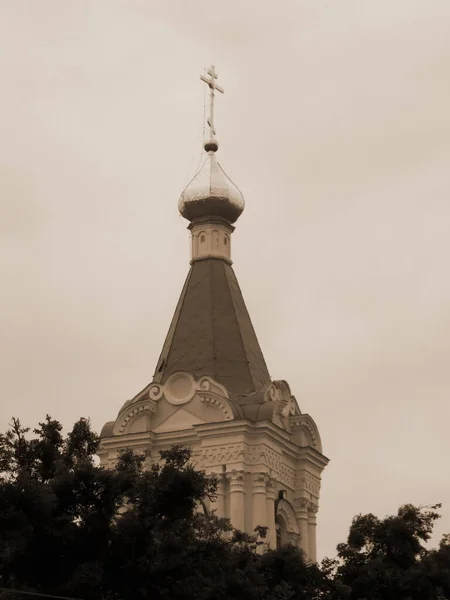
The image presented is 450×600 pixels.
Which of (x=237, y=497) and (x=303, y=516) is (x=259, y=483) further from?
(x=303, y=516)

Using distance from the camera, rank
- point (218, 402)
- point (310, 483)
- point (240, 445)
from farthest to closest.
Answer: point (310, 483), point (218, 402), point (240, 445)

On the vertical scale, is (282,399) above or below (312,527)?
above

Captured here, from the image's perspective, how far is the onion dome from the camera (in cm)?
3991

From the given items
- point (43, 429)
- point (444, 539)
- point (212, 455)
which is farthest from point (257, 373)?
point (43, 429)

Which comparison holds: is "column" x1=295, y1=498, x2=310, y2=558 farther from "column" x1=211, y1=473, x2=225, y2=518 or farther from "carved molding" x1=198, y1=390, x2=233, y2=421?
"carved molding" x1=198, y1=390, x2=233, y2=421

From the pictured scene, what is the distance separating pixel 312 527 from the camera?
37.2 metres

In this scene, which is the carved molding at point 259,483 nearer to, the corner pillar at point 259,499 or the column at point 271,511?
the corner pillar at point 259,499

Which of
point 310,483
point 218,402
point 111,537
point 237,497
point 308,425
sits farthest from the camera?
point 308,425

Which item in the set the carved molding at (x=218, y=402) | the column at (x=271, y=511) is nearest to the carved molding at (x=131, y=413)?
the carved molding at (x=218, y=402)

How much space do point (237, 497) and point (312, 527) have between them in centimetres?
327

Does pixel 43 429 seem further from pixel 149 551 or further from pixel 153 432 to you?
pixel 153 432

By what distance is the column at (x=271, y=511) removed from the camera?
3500cm

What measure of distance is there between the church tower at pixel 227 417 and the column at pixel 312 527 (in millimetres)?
26

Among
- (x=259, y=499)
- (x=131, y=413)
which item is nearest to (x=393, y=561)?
(x=259, y=499)
